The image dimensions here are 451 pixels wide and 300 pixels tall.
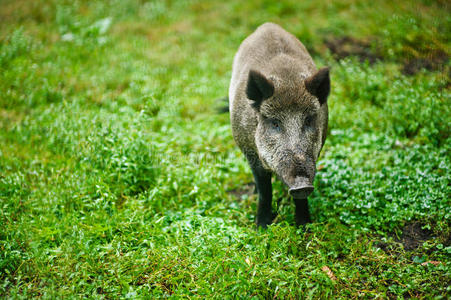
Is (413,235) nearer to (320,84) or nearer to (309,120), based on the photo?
(309,120)

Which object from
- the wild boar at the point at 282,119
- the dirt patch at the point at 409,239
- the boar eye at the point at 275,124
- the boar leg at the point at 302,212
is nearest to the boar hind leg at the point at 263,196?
the wild boar at the point at 282,119

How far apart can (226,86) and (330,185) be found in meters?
3.19

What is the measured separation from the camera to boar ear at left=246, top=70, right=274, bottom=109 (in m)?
3.40

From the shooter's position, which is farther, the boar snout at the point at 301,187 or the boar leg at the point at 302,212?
the boar leg at the point at 302,212

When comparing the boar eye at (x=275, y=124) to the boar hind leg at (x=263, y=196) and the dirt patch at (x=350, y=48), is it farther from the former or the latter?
the dirt patch at (x=350, y=48)

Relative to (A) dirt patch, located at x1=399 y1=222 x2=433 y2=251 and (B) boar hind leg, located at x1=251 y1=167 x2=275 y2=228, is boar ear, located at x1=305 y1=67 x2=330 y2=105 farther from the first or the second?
(A) dirt patch, located at x1=399 y1=222 x2=433 y2=251

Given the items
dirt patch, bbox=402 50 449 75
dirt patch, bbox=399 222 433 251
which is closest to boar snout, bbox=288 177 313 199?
dirt patch, bbox=399 222 433 251

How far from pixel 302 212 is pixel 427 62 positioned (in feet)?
14.7

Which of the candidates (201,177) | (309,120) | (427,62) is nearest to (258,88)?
(309,120)

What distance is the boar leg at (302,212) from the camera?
3748 mm

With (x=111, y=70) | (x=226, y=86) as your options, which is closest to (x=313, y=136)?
(x=226, y=86)

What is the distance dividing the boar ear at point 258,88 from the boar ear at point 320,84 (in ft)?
1.19

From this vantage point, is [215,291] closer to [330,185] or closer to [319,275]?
[319,275]

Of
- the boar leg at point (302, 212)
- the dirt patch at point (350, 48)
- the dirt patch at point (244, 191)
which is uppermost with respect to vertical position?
the dirt patch at point (350, 48)
